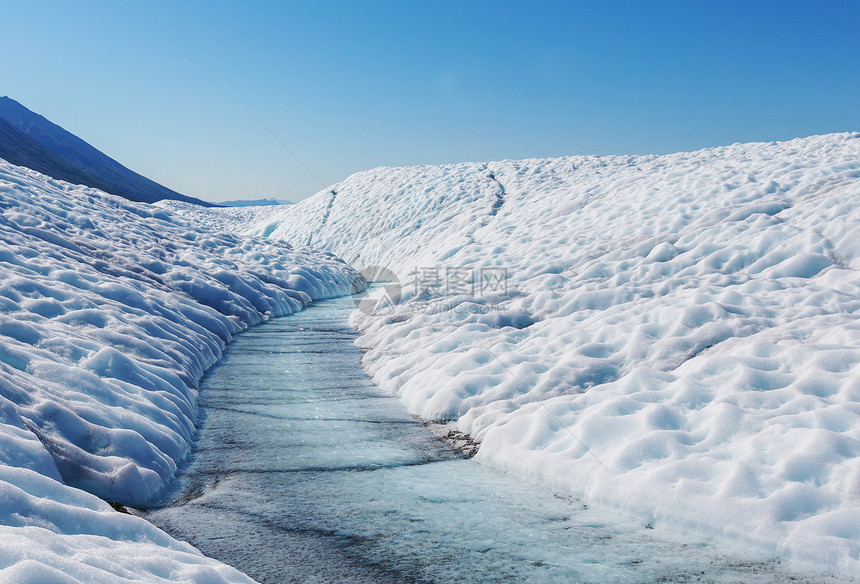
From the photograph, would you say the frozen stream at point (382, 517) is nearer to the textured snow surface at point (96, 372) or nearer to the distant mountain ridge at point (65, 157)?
the textured snow surface at point (96, 372)

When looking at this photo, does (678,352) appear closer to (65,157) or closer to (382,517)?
(382,517)

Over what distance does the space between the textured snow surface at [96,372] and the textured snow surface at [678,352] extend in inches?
126

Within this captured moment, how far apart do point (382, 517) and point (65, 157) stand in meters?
169

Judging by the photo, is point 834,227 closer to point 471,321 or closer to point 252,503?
point 471,321

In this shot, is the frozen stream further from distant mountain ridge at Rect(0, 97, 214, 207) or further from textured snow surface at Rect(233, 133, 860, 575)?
distant mountain ridge at Rect(0, 97, 214, 207)

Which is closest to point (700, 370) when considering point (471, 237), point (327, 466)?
point (327, 466)

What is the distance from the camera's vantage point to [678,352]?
7.30 m

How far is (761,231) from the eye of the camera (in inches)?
455

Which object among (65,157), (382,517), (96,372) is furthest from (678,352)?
(65,157)

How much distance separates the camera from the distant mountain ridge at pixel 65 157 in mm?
103569

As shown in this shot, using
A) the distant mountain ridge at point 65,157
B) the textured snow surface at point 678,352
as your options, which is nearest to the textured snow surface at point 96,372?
the textured snow surface at point 678,352

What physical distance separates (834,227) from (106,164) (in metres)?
169

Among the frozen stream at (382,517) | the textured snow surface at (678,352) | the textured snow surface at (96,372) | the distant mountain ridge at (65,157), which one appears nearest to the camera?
the textured snow surface at (96,372)

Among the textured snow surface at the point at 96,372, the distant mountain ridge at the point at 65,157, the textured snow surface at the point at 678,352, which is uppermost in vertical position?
the distant mountain ridge at the point at 65,157
